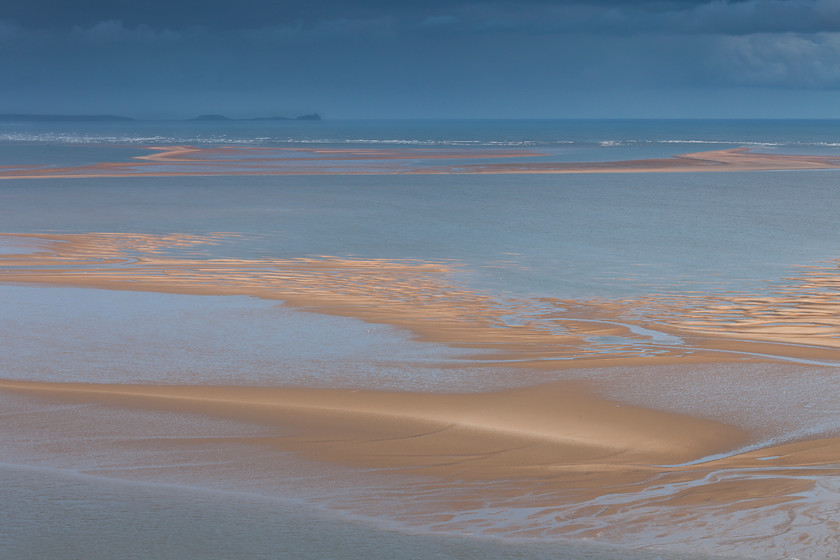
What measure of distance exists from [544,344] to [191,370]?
128 inches

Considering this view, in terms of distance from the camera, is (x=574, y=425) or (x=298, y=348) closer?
(x=574, y=425)

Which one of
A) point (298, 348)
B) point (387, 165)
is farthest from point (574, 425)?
point (387, 165)

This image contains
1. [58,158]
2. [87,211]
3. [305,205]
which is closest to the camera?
[87,211]

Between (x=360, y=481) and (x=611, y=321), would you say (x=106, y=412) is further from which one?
(x=611, y=321)

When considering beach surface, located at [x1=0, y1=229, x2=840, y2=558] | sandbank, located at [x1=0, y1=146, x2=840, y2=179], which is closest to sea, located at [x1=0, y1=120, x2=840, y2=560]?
beach surface, located at [x1=0, y1=229, x2=840, y2=558]

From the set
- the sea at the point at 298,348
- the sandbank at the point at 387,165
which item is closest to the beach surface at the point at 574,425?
the sea at the point at 298,348

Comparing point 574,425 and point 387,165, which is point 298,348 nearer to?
point 574,425

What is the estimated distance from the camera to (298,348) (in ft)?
30.5

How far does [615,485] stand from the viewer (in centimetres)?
574

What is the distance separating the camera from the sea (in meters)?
5.13

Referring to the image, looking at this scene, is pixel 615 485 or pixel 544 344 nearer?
pixel 615 485

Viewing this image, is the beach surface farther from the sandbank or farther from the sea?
the sandbank

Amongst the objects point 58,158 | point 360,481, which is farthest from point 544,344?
point 58,158

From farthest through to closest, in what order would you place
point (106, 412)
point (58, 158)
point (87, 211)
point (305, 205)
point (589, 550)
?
point (58, 158), point (305, 205), point (87, 211), point (106, 412), point (589, 550)
